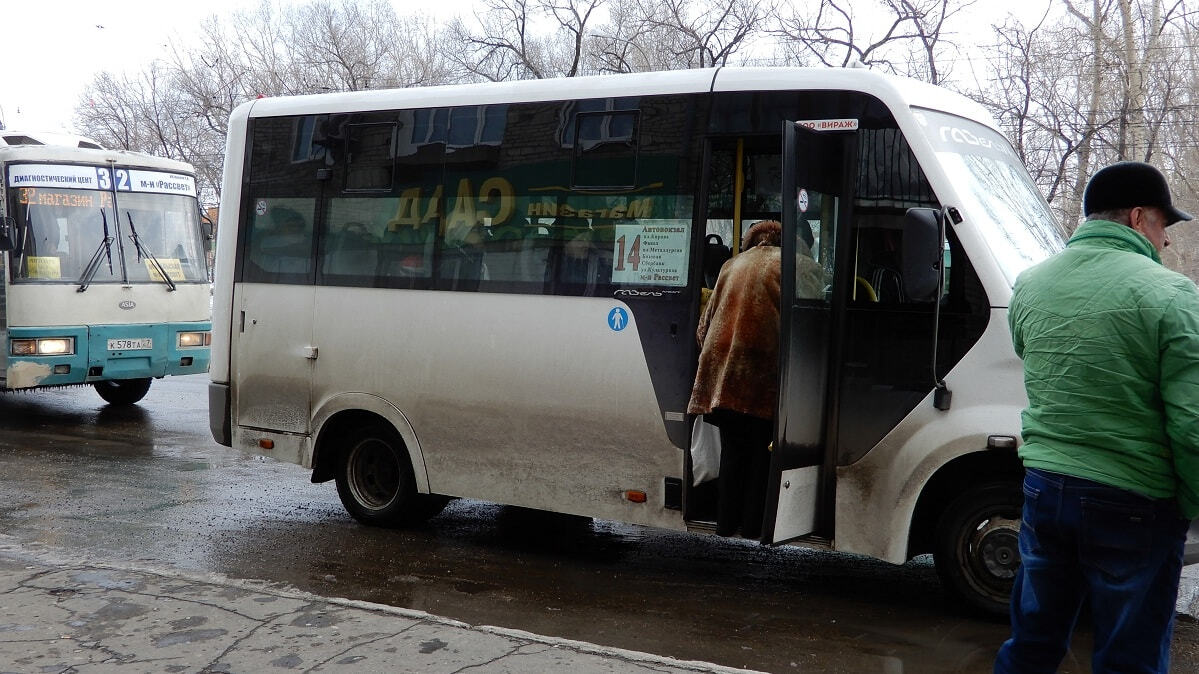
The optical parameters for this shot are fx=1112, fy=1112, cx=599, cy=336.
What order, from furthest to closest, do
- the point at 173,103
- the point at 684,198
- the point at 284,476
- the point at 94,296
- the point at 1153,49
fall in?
the point at 173,103 < the point at 1153,49 < the point at 94,296 < the point at 284,476 < the point at 684,198

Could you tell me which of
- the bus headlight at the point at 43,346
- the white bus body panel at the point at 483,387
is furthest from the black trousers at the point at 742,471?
the bus headlight at the point at 43,346

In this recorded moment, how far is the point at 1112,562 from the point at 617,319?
136 inches

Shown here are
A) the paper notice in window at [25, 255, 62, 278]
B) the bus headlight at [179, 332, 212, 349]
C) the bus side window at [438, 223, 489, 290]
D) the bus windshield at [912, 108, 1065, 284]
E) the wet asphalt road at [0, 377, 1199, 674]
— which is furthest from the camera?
the bus headlight at [179, 332, 212, 349]

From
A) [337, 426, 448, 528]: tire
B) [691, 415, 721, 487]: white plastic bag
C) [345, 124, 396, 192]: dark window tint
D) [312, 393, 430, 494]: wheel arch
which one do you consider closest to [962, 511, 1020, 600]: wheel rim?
[691, 415, 721, 487]: white plastic bag

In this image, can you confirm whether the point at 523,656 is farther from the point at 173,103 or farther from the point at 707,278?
the point at 173,103

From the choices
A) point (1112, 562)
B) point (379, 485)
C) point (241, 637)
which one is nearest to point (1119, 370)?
point (1112, 562)

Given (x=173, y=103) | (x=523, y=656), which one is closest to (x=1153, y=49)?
(x=523, y=656)

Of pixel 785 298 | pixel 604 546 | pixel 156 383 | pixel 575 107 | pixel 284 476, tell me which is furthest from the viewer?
pixel 156 383

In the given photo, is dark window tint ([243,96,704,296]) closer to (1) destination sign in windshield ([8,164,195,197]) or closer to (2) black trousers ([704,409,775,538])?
(2) black trousers ([704,409,775,538])

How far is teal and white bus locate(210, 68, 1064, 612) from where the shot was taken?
5309mm

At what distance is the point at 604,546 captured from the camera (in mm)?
7180

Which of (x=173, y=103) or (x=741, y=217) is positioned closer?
(x=741, y=217)

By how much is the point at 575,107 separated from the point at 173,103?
42405mm

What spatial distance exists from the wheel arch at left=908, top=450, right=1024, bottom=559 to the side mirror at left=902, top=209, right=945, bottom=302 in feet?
2.77
